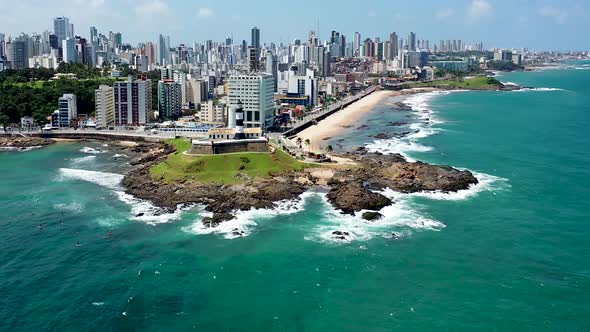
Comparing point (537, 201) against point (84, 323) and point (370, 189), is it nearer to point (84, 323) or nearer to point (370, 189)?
point (370, 189)

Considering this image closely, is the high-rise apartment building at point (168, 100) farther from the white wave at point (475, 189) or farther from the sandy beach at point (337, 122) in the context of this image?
the white wave at point (475, 189)

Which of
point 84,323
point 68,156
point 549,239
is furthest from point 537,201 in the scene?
point 68,156

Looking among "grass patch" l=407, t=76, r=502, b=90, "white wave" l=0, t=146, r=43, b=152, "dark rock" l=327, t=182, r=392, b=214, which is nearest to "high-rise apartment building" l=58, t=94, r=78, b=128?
"white wave" l=0, t=146, r=43, b=152

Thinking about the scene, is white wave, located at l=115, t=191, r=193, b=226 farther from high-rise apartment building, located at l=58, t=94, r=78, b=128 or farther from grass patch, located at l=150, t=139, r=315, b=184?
high-rise apartment building, located at l=58, t=94, r=78, b=128

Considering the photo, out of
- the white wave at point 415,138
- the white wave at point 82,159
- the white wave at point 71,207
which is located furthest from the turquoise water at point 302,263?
the white wave at point 415,138

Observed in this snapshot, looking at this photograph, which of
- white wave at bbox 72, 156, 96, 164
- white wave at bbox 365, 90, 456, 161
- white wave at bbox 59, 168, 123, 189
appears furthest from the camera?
white wave at bbox 365, 90, 456, 161

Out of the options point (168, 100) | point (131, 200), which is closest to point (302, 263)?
point (131, 200)
